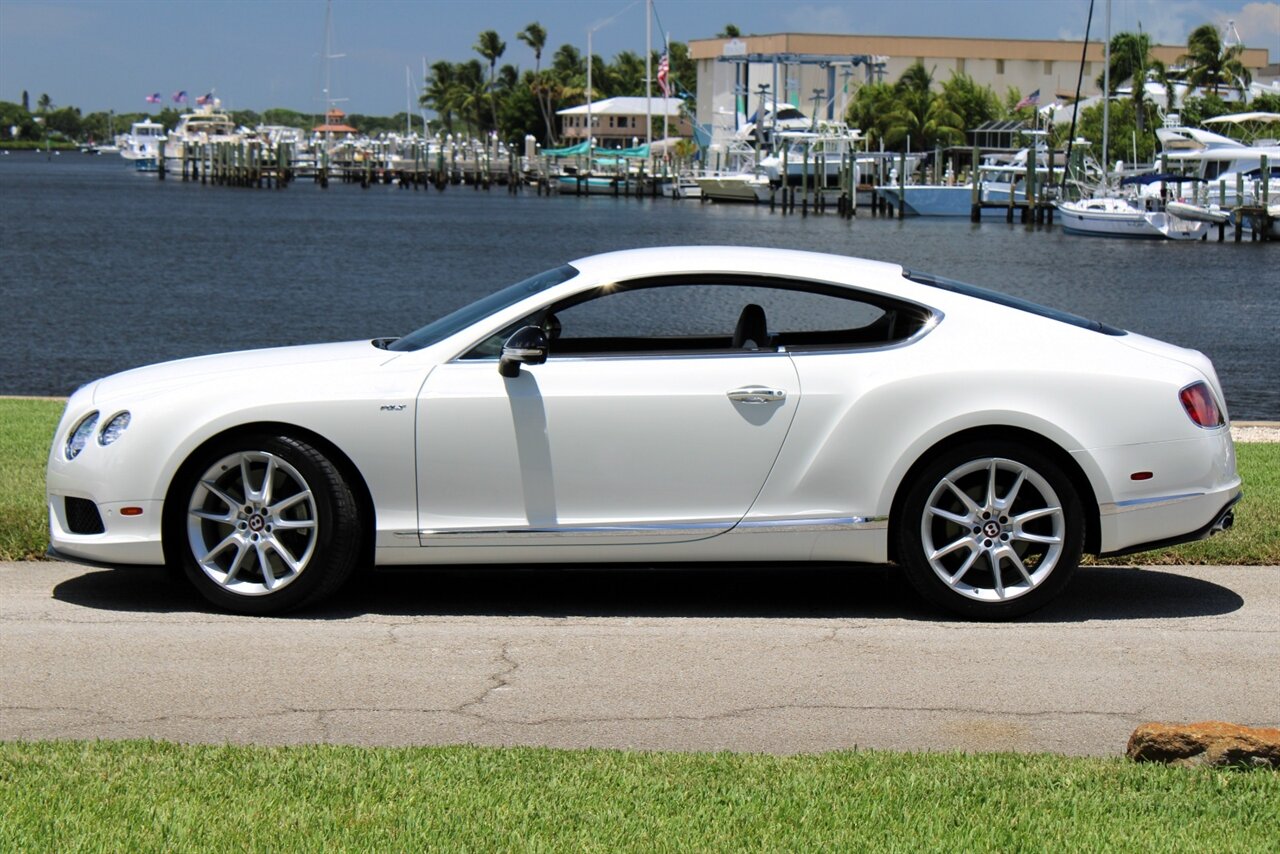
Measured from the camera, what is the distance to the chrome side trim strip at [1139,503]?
648 centimetres

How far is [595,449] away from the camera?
21.0 feet

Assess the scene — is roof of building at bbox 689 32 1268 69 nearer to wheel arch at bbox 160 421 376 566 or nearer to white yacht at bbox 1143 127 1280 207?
white yacht at bbox 1143 127 1280 207

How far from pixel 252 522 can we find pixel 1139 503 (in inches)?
140

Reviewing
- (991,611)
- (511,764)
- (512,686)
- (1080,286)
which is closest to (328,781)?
(511,764)

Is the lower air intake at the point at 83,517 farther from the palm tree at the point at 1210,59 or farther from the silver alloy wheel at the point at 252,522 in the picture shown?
the palm tree at the point at 1210,59

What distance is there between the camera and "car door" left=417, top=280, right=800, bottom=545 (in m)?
6.40

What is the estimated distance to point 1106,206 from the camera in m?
68.4

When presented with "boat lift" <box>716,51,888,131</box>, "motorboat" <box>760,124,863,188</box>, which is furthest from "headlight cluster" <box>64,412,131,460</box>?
"boat lift" <box>716,51,888,131</box>

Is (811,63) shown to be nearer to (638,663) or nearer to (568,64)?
(568,64)

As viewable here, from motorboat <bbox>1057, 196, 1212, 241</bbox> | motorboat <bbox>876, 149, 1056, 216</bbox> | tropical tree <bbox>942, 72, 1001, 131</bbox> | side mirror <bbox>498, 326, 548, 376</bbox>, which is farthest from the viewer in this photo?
tropical tree <bbox>942, 72, 1001, 131</bbox>

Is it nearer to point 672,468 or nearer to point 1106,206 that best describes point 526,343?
point 672,468

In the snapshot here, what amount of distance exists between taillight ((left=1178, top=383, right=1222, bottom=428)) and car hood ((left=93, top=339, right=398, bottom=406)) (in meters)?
3.22

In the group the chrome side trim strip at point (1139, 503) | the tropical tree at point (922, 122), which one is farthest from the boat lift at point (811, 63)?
the chrome side trim strip at point (1139, 503)

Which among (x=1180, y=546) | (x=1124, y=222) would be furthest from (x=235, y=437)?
(x=1124, y=222)
